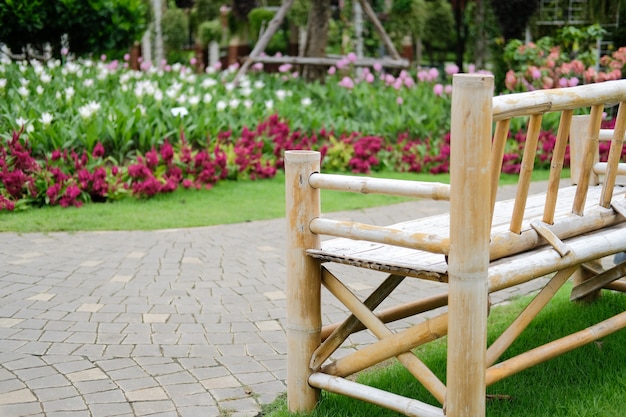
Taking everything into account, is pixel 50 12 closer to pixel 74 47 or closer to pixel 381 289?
pixel 74 47

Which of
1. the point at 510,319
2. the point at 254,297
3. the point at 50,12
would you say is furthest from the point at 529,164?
the point at 50,12

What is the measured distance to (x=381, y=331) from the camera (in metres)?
2.90

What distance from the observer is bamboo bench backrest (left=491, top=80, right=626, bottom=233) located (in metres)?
2.66

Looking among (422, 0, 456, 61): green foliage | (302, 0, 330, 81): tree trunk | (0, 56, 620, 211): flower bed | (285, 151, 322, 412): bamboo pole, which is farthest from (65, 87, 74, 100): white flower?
(422, 0, 456, 61): green foliage

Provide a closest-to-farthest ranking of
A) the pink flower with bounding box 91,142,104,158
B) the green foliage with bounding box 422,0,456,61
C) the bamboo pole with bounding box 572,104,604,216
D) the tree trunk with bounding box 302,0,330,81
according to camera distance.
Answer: the bamboo pole with bounding box 572,104,604,216, the pink flower with bounding box 91,142,104,158, the tree trunk with bounding box 302,0,330,81, the green foliage with bounding box 422,0,456,61

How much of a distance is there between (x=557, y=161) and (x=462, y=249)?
623 millimetres

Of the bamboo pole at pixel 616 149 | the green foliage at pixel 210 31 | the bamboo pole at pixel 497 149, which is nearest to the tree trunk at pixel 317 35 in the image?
the green foliage at pixel 210 31

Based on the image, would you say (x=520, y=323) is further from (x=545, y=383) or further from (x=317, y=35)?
(x=317, y=35)

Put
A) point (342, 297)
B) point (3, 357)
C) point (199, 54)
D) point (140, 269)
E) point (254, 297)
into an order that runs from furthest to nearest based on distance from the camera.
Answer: point (199, 54), point (140, 269), point (254, 297), point (3, 357), point (342, 297)

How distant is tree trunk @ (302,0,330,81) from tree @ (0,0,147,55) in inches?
115

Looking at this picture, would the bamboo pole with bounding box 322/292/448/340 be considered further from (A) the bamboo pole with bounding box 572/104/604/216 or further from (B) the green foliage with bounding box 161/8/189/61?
(B) the green foliage with bounding box 161/8/189/61

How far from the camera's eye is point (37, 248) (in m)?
5.92

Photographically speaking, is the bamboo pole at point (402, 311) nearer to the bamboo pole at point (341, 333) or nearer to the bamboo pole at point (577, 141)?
the bamboo pole at point (341, 333)

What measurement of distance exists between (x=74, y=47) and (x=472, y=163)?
12.0 metres
